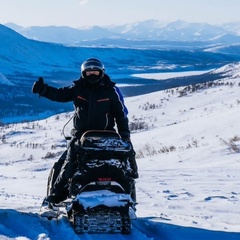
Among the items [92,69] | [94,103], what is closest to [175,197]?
[94,103]

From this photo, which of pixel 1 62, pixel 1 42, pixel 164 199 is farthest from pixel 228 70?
pixel 164 199

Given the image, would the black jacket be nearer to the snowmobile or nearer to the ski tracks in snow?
the snowmobile

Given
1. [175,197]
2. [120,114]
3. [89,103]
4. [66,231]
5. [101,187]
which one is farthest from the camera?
[175,197]

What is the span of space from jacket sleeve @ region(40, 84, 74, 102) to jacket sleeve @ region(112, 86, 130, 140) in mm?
436

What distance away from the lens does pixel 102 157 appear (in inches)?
185

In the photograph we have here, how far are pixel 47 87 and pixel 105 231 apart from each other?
1.54m

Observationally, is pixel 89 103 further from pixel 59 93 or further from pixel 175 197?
pixel 175 197

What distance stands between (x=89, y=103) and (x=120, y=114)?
1.22 ft

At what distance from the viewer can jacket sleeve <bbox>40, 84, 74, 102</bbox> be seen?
16.9 ft

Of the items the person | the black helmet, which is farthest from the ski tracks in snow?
the black helmet

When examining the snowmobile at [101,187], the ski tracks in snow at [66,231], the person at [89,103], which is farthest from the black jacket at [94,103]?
the ski tracks in snow at [66,231]

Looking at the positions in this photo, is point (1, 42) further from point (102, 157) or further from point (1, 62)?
point (102, 157)

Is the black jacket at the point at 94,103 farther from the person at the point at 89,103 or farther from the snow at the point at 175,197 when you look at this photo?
the snow at the point at 175,197

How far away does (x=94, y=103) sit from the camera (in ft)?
16.4
